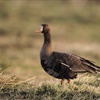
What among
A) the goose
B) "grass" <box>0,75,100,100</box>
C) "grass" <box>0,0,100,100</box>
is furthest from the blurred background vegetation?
"grass" <box>0,75,100,100</box>

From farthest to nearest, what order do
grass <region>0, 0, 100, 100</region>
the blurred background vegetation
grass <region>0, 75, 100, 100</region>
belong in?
the blurred background vegetation < grass <region>0, 0, 100, 100</region> < grass <region>0, 75, 100, 100</region>

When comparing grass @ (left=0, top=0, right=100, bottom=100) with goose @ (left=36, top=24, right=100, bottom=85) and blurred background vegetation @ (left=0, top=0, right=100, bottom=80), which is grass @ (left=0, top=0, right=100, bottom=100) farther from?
goose @ (left=36, top=24, right=100, bottom=85)

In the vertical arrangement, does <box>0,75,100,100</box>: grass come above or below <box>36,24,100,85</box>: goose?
below

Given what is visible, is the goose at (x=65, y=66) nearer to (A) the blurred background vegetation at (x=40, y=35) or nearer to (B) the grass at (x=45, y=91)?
(B) the grass at (x=45, y=91)

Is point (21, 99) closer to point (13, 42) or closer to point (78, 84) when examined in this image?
point (78, 84)

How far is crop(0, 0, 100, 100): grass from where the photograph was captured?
8008mm

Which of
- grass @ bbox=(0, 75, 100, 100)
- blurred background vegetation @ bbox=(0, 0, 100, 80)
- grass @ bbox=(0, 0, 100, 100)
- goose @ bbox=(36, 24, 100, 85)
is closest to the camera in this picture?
grass @ bbox=(0, 75, 100, 100)

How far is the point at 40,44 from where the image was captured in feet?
75.4

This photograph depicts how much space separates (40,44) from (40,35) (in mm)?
2246

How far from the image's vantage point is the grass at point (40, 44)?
26.3 feet

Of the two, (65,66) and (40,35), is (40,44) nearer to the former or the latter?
(40,35)

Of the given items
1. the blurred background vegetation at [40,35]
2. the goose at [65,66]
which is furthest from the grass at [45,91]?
the blurred background vegetation at [40,35]

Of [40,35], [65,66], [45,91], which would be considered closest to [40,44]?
[40,35]

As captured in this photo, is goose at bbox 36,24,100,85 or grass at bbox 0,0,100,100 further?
goose at bbox 36,24,100,85
